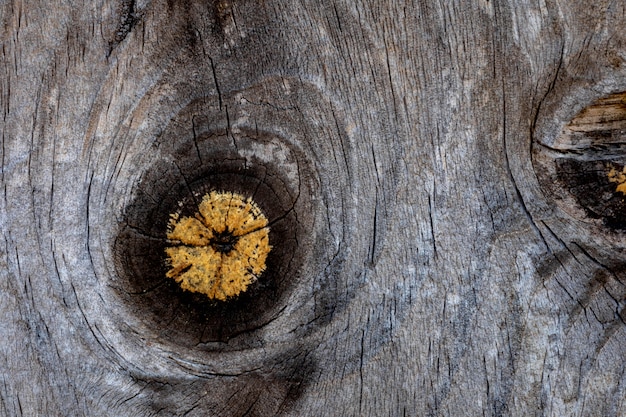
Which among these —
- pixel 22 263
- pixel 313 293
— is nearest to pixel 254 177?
pixel 313 293

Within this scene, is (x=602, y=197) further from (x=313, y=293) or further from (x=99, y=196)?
(x=99, y=196)

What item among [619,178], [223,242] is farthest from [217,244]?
[619,178]

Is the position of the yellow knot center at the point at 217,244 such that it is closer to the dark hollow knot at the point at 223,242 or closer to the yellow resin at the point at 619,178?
the dark hollow knot at the point at 223,242

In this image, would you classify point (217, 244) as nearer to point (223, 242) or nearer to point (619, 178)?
point (223, 242)

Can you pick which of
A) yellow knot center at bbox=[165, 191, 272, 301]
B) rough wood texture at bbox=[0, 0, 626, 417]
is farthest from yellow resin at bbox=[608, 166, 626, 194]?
yellow knot center at bbox=[165, 191, 272, 301]

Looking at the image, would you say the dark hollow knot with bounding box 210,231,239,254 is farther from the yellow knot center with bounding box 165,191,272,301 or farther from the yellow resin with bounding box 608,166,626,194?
the yellow resin with bounding box 608,166,626,194

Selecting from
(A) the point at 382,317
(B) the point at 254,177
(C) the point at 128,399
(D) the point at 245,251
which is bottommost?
(C) the point at 128,399
